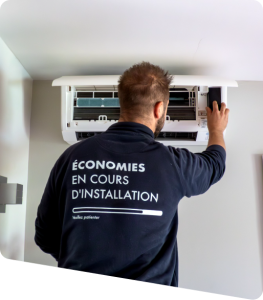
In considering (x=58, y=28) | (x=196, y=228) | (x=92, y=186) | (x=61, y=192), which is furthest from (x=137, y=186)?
(x=196, y=228)

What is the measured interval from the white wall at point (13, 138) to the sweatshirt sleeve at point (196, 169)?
33.9 inches

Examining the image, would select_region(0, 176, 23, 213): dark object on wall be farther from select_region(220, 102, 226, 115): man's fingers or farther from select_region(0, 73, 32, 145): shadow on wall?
select_region(220, 102, 226, 115): man's fingers

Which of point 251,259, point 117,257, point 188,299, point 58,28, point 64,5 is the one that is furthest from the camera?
point 251,259

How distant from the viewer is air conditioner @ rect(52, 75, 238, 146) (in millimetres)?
1659

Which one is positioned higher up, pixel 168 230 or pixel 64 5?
pixel 64 5

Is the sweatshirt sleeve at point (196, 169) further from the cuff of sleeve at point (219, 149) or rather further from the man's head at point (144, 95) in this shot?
the man's head at point (144, 95)

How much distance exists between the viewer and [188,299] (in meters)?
0.21

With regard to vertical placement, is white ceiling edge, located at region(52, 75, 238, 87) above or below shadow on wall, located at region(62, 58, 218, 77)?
below

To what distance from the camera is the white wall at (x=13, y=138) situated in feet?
5.09

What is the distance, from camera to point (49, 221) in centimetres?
101

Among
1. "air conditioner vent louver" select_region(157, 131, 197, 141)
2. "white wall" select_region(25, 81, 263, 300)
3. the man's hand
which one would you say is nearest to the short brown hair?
the man's hand

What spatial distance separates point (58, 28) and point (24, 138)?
27.6 inches

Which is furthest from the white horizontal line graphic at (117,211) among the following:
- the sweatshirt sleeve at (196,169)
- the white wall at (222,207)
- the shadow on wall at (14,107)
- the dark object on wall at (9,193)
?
the white wall at (222,207)

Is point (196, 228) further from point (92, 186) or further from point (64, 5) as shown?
point (64, 5)
